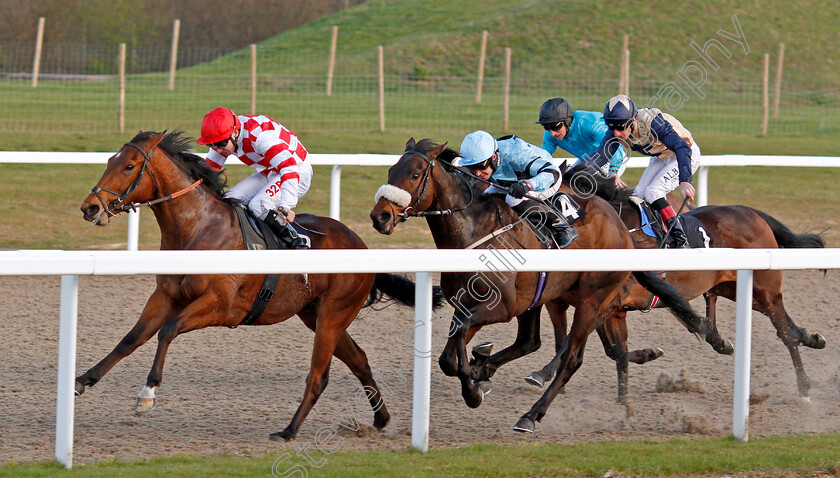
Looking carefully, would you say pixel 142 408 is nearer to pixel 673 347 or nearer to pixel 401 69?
pixel 673 347

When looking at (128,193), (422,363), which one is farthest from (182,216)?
(422,363)

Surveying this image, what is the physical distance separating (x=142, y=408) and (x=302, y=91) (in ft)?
56.3

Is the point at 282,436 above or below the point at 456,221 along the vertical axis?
below

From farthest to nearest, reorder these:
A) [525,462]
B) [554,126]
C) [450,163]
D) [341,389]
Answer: [554,126] → [341,389] → [450,163] → [525,462]

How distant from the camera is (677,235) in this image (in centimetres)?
605

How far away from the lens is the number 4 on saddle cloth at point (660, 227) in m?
6.03

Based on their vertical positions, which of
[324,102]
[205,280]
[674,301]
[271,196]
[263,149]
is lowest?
[674,301]

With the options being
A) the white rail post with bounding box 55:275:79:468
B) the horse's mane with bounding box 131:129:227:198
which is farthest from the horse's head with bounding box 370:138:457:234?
the white rail post with bounding box 55:275:79:468

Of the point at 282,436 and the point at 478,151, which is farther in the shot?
the point at 478,151

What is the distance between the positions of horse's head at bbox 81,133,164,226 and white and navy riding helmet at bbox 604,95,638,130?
2.57 metres

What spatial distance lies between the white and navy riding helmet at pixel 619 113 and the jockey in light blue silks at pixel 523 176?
713mm

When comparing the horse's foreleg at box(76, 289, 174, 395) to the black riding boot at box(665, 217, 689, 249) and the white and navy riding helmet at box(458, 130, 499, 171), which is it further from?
the black riding boot at box(665, 217, 689, 249)

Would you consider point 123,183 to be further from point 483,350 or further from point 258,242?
point 483,350

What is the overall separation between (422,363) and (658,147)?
2.98 meters
